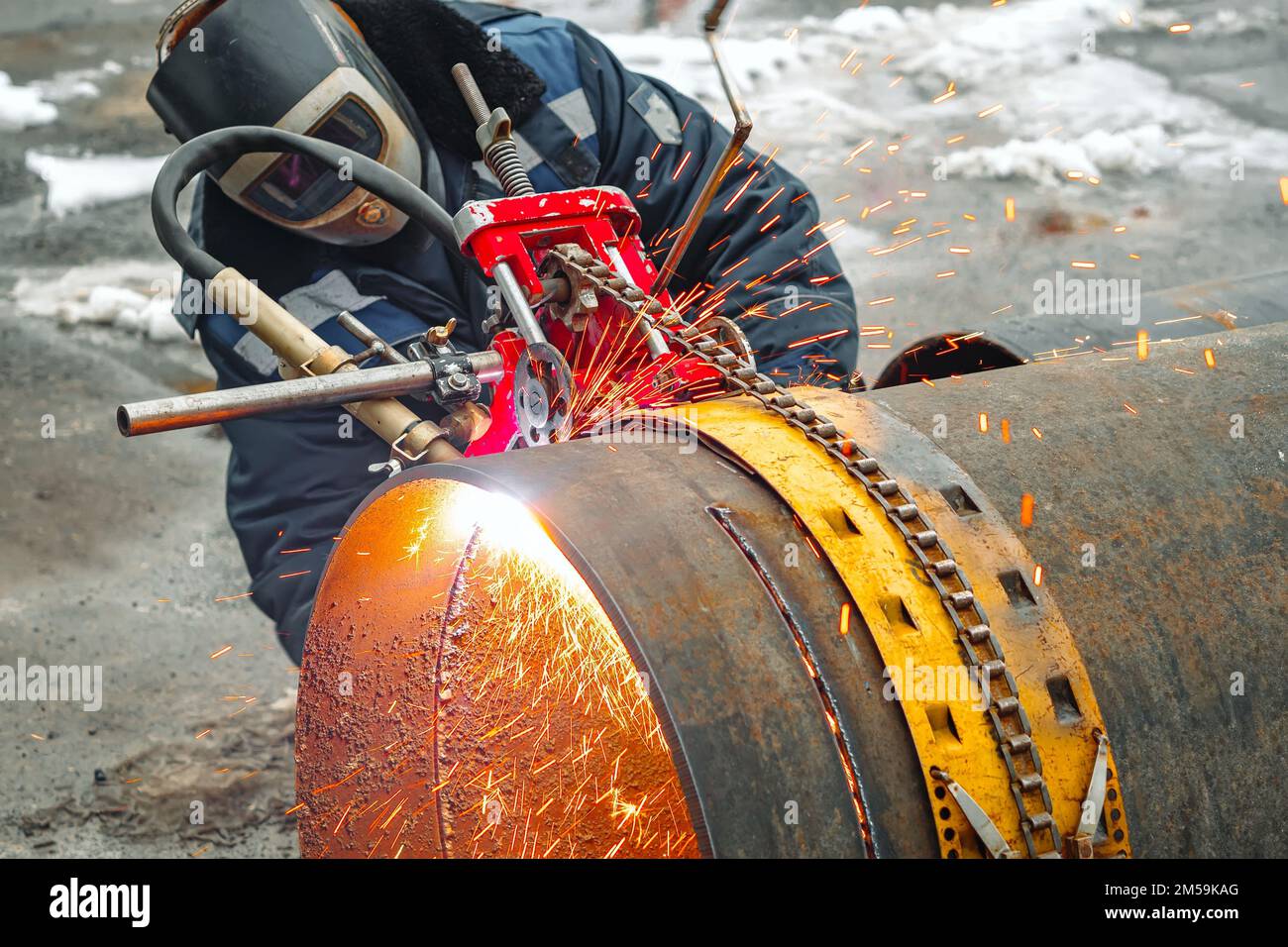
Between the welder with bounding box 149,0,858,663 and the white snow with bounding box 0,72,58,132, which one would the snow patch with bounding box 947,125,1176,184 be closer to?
the welder with bounding box 149,0,858,663

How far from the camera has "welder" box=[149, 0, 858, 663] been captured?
2.82 m

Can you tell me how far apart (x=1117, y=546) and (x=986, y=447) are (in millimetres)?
207

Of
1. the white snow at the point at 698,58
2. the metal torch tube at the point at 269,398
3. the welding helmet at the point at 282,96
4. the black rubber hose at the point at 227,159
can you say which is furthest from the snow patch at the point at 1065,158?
the metal torch tube at the point at 269,398

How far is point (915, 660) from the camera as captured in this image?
1499 mm

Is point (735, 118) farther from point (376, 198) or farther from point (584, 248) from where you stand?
point (376, 198)

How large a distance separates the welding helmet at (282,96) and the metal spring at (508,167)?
0.46 metres

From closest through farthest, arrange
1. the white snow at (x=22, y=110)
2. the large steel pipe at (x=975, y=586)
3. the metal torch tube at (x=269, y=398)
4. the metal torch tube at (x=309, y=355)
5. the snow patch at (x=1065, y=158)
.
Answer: the large steel pipe at (x=975, y=586), the metal torch tube at (x=269, y=398), the metal torch tube at (x=309, y=355), the snow patch at (x=1065, y=158), the white snow at (x=22, y=110)

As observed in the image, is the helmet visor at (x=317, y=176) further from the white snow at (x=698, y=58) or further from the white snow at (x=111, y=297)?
the white snow at (x=698, y=58)

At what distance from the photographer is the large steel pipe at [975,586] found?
56.2 inches

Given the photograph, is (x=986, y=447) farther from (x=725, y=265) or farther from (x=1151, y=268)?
(x=1151, y=268)

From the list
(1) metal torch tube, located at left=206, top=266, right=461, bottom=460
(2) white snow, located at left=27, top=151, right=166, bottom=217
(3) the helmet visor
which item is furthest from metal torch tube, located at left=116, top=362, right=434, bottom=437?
(2) white snow, located at left=27, top=151, right=166, bottom=217

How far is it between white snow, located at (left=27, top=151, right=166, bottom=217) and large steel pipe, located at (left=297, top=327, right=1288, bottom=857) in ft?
20.0

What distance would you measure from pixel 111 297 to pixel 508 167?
4350 mm
